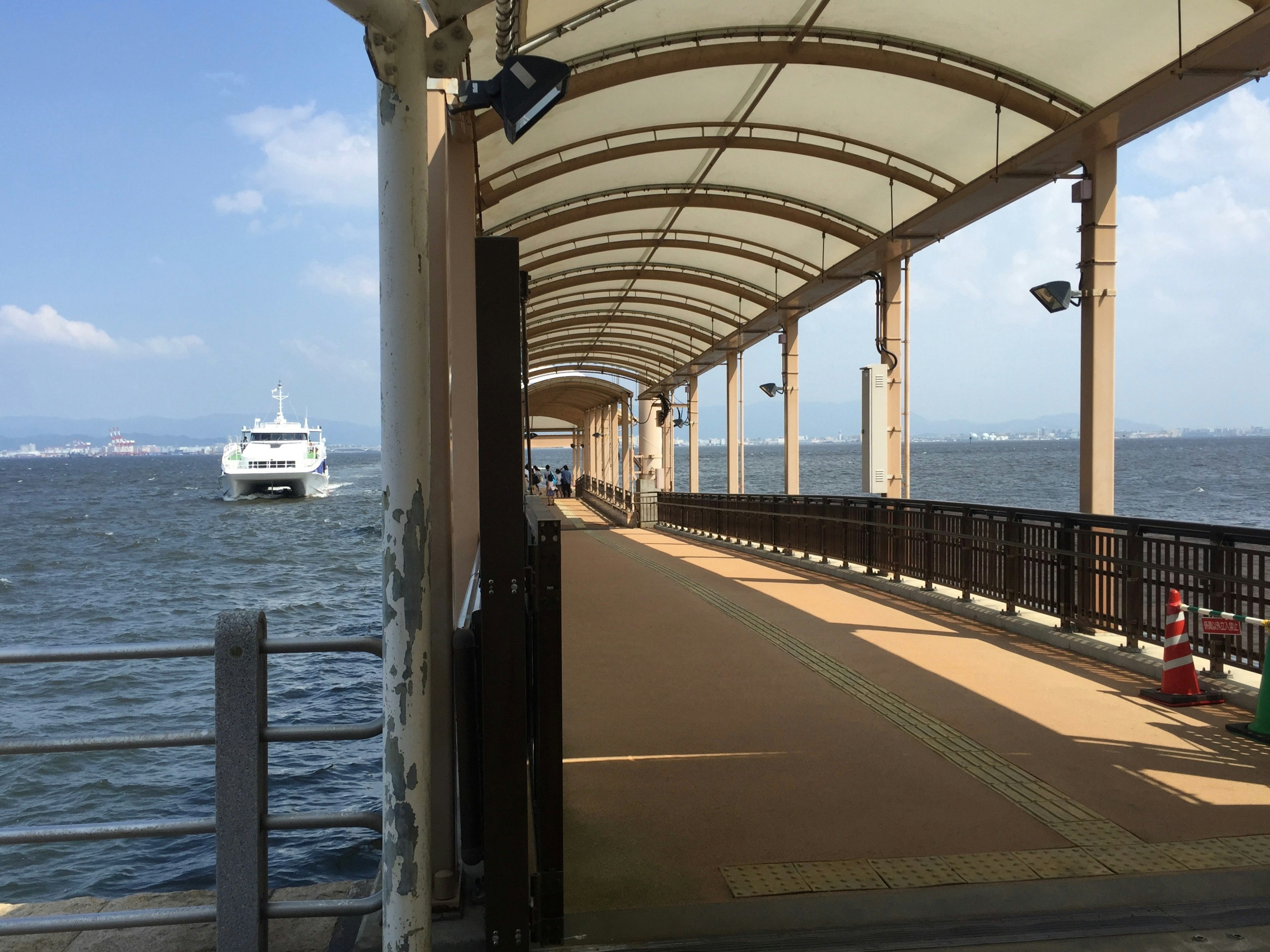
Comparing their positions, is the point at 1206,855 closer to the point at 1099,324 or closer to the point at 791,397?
the point at 1099,324

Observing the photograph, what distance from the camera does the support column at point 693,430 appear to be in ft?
Answer: 97.6

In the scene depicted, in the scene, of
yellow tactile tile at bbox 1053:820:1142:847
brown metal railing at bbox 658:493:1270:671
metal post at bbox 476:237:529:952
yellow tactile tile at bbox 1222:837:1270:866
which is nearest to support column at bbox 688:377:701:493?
brown metal railing at bbox 658:493:1270:671

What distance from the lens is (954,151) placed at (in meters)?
11.7

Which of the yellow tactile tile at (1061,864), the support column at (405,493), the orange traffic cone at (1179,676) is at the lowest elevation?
the yellow tactile tile at (1061,864)

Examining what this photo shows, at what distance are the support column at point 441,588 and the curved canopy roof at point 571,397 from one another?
20382 mm

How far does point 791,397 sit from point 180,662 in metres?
12.4

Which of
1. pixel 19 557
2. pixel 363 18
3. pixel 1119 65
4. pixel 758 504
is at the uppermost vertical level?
pixel 1119 65

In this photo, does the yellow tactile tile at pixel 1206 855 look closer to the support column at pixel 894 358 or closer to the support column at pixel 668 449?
the support column at pixel 894 358

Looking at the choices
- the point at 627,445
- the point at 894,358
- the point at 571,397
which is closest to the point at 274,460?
the point at 571,397

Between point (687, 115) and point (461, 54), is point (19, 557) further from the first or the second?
point (461, 54)

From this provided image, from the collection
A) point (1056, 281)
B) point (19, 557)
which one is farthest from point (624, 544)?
point (19, 557)

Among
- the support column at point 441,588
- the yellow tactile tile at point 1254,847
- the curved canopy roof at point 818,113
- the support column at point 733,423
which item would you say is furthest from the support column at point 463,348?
the support column at point 733,423

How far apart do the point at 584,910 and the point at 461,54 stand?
2.89 m

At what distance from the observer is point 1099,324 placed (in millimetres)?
9508
